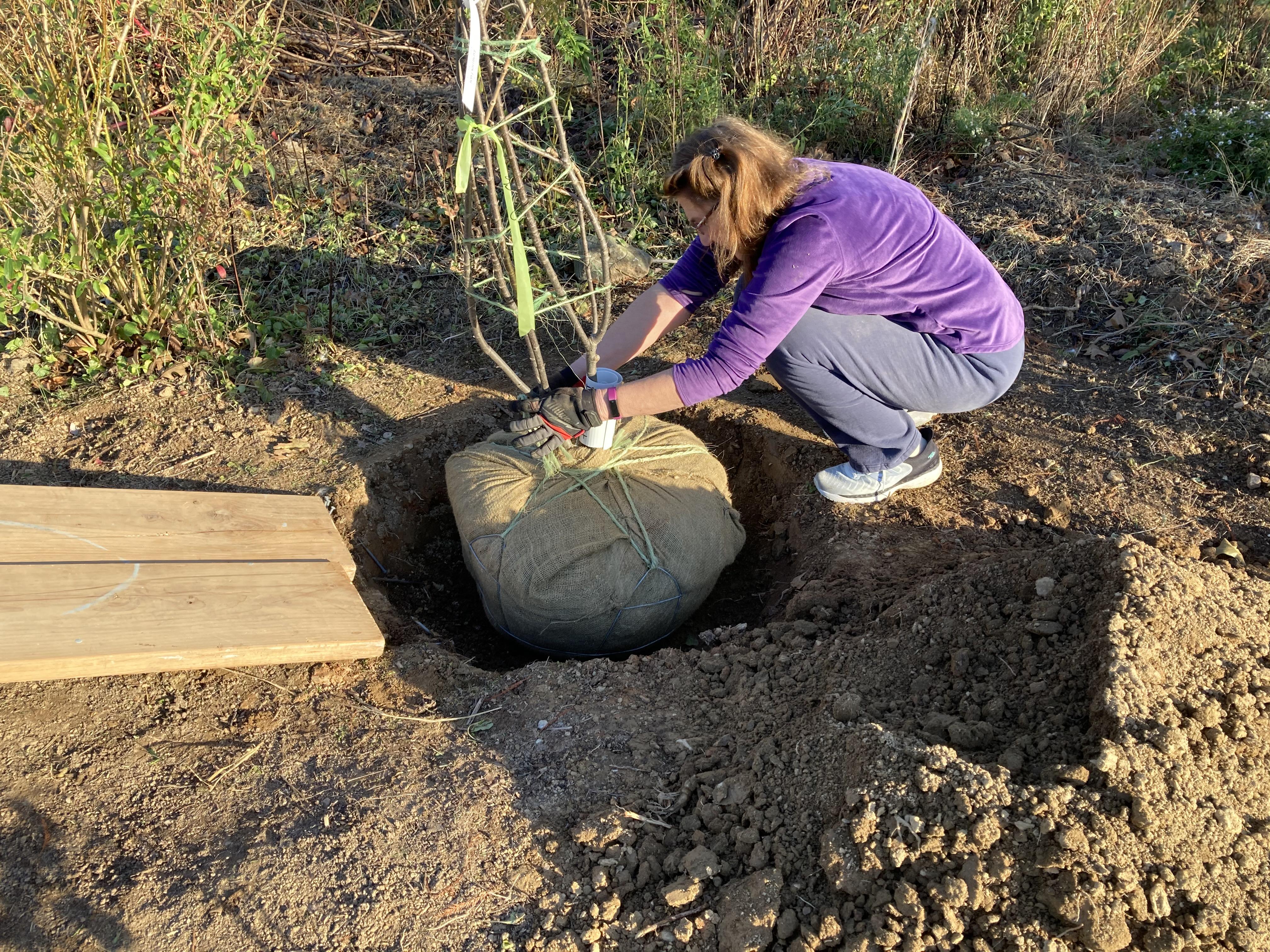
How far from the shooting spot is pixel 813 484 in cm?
268

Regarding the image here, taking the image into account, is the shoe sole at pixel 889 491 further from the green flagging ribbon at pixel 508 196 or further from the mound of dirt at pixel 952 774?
the green flagging ribbon at pixel 508 196

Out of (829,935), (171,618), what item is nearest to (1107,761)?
(829,935)

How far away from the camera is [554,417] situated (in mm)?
2248

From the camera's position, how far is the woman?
200 centimetres

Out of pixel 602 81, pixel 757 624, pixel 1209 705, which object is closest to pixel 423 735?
pixel 757 624

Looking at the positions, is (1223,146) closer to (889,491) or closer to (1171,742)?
(889,491)

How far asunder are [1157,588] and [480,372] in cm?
221

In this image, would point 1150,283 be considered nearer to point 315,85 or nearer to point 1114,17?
point 1114,17

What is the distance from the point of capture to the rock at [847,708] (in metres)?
1.76

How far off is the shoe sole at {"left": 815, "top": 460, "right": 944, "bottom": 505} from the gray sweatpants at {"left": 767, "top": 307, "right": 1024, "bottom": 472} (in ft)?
0.24

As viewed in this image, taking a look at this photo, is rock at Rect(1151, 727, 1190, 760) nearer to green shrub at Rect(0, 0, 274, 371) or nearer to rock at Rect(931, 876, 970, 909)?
rock at Rect(931, 876, 970, 909)

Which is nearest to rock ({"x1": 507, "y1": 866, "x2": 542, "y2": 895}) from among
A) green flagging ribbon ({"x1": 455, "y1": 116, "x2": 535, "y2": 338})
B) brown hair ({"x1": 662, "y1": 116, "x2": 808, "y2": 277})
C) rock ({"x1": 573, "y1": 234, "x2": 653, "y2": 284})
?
green flagging ribbon ({"x1": 455, "y1": 116, "x2": 535, "y2": 338})

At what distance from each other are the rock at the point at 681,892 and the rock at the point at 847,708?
1.45 ft

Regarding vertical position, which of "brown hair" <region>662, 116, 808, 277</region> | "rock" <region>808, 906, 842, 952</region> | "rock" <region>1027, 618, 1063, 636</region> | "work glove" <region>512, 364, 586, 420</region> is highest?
"brown hair" <region>662, 116, 808, 277</region>
